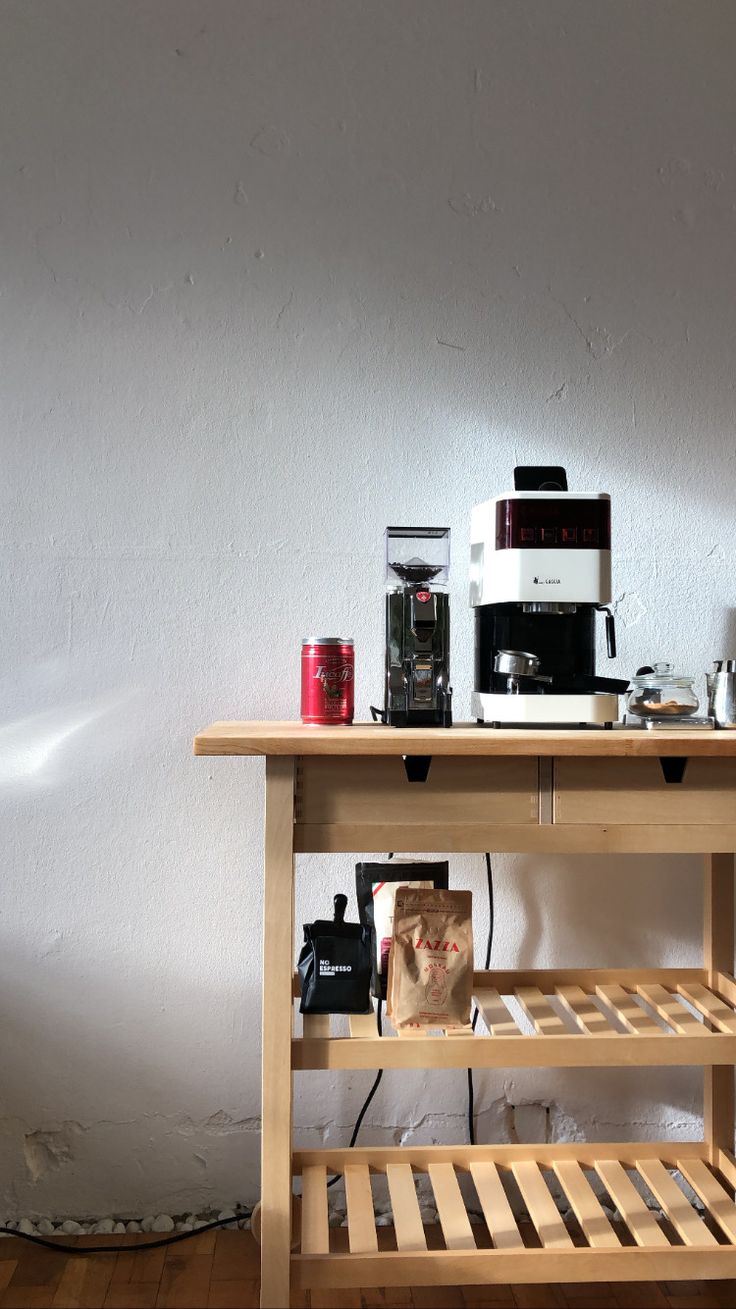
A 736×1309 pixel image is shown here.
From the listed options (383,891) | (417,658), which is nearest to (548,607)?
(417,658)

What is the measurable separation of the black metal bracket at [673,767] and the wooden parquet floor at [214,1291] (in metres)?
0.92

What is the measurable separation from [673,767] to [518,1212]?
1061 mm

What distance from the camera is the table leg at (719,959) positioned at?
6.61 feet

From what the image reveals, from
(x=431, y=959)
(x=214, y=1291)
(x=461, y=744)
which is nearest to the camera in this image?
(x=461, y=744)

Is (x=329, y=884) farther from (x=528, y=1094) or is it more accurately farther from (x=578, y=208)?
(x=578, y=208)

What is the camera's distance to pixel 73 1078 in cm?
207

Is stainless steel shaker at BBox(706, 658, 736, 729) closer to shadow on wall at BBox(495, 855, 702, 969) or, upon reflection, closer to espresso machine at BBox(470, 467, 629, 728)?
espresso machine at BBox(470, 467, 629, 728)

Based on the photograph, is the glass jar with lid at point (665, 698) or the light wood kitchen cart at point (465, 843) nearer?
the light wood kitchen cart at point (465, 843)

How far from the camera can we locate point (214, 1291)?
6.02 ft

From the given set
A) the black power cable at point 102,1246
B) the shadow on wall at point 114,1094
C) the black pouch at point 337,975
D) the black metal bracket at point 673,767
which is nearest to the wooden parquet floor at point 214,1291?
the black power cable at point 102,1246

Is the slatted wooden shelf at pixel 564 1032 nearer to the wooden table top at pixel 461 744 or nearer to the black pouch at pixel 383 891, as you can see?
the black pouch at pixel 383 891

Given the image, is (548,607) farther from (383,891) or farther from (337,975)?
(337,975)

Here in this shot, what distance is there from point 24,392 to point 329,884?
3.67 ft

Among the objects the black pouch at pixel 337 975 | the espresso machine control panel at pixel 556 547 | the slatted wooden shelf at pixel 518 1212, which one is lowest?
the slatted wooden shelf at pixel 518 1212
